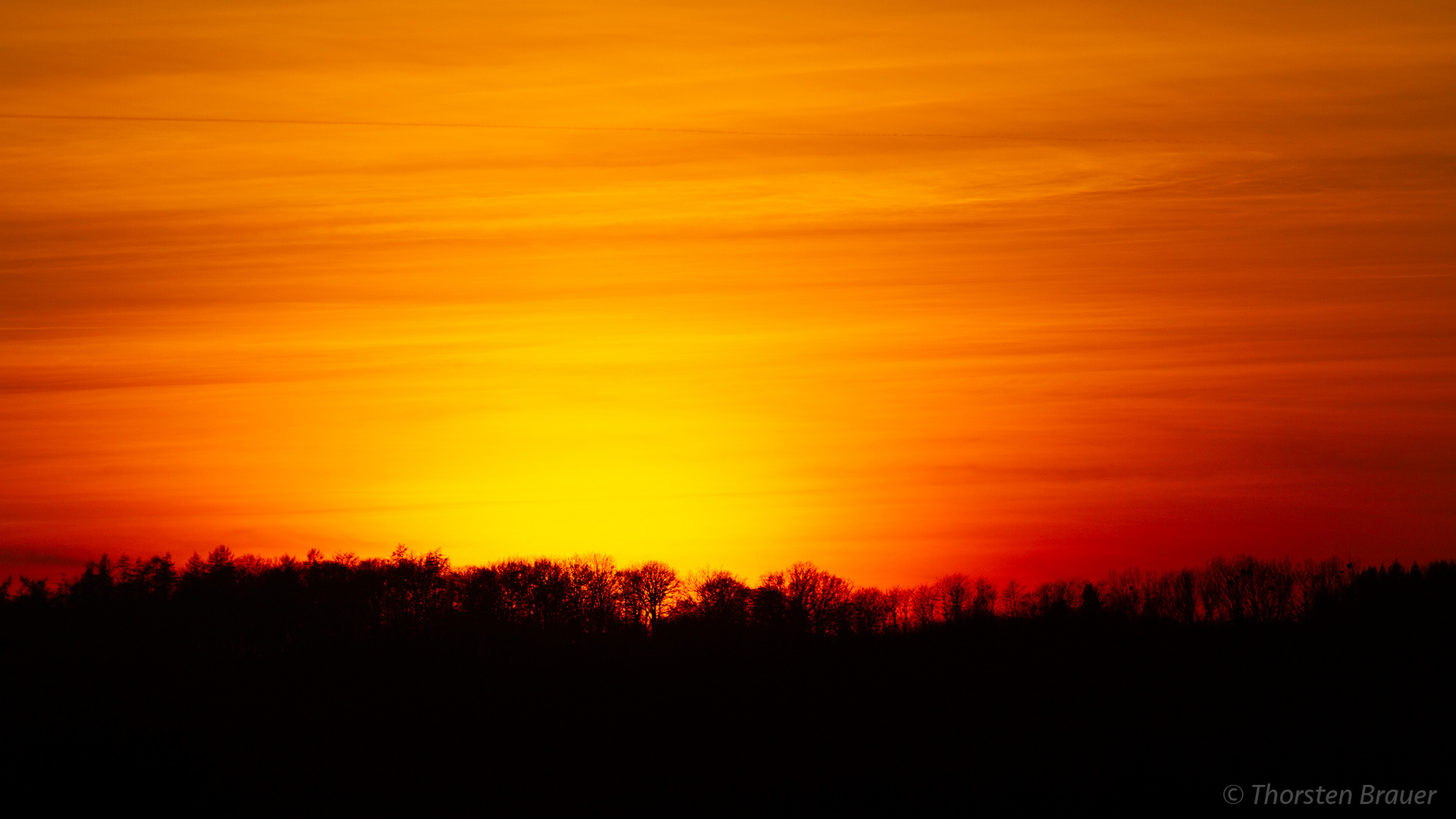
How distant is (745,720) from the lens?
3228 inches

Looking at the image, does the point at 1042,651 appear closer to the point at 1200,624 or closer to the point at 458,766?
the point at 1200,624

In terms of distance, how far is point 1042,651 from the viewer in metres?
98.4

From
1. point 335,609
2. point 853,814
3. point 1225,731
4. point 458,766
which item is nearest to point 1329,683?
point 1225,731

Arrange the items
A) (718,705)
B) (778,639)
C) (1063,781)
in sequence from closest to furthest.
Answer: (1063,781), (718,705), (778,639)

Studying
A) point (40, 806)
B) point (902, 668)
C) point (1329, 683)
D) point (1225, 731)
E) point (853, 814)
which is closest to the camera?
point (40, 806)

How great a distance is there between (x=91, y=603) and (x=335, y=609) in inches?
895

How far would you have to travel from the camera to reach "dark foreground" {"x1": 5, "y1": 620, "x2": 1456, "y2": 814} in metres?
52.7

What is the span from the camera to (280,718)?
82.5 meters

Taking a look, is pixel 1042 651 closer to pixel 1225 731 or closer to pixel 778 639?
pixel 778 639

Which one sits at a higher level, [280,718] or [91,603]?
[91,603]

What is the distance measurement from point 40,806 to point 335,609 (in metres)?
107

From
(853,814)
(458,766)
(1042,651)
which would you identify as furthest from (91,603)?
(853,814)

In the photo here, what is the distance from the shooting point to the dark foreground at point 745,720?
52.7m

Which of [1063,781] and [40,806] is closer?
[40,806]
